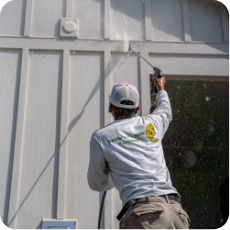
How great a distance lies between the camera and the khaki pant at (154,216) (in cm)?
174

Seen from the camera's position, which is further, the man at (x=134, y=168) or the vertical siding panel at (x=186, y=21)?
the vertical siding panel at (x=186, y=21)

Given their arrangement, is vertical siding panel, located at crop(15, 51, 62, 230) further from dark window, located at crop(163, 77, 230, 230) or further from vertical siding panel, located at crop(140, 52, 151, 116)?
dark window, located at crop(163, 77, 230, 230)

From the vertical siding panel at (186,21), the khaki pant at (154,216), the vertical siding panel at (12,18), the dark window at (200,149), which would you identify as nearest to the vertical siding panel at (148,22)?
the vertical siding panel at (186,21)

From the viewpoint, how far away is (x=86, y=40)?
3.91m

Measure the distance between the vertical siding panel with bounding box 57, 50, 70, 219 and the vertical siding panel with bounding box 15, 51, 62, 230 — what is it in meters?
0.07

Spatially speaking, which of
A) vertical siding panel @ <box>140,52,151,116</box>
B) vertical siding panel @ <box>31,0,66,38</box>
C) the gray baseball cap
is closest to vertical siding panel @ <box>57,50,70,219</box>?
vertical siding panel @ <box>31,0,66,38</box>

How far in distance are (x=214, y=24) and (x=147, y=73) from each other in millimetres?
1451

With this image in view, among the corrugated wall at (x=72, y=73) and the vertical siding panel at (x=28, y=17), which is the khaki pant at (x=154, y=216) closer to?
the corrugated wall at (x=72, y=73)

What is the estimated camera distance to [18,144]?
138 inches

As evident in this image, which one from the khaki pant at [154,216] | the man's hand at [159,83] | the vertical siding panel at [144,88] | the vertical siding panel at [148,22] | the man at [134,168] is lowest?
the khaki pant at [154,216]

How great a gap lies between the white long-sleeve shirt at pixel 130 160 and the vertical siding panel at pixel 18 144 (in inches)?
70.3

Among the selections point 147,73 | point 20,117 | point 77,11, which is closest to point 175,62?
point 147,73

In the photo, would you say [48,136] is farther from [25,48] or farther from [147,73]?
[147,73]

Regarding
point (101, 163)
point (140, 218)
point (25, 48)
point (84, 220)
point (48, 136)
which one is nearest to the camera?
point (140, 218)
